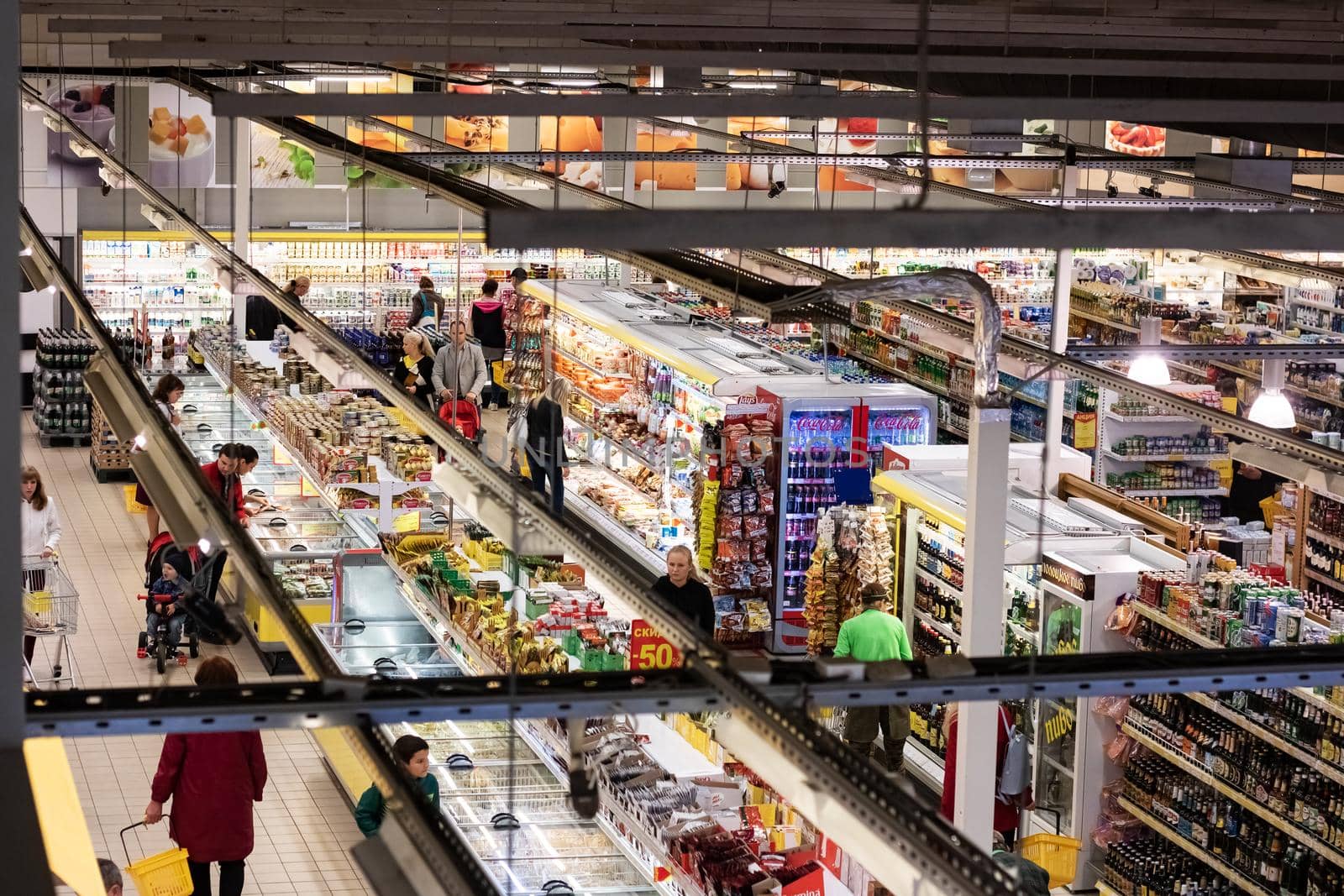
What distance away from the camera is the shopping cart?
11273mm

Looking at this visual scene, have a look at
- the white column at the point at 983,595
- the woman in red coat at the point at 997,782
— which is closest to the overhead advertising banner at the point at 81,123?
the woman in red coat at the point at 997,782

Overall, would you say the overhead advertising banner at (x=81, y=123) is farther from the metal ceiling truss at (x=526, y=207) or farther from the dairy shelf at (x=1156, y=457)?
the dairy shelf at (x=1156, y=457)

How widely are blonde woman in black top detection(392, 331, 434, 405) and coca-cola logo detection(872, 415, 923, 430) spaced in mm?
5281

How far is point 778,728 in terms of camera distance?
3.85 meters

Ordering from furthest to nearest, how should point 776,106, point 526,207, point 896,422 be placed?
1. point 896,422
2. point 776,106
3. point 526,207

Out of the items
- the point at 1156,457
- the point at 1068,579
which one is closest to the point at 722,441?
the point at 1068,579

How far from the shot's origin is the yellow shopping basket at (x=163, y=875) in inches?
305

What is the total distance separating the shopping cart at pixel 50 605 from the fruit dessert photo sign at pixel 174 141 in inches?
404

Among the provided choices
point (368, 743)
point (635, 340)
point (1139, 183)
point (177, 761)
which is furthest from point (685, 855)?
point (1139, 183)

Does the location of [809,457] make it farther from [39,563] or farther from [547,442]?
[39,563]

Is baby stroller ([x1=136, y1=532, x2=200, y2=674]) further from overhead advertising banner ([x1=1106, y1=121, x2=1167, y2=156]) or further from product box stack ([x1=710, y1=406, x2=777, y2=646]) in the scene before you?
overhead advertising banner ([x1=1106, y1=121, x2=1167, y2=156])

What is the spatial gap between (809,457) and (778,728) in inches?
349

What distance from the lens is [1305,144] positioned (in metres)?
9.89

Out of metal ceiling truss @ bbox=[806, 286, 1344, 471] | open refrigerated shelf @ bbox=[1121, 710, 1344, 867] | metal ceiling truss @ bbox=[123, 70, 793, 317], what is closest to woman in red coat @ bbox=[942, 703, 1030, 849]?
open refrigerated shelf @ bbox=[1121, 710, 1344, 867]
